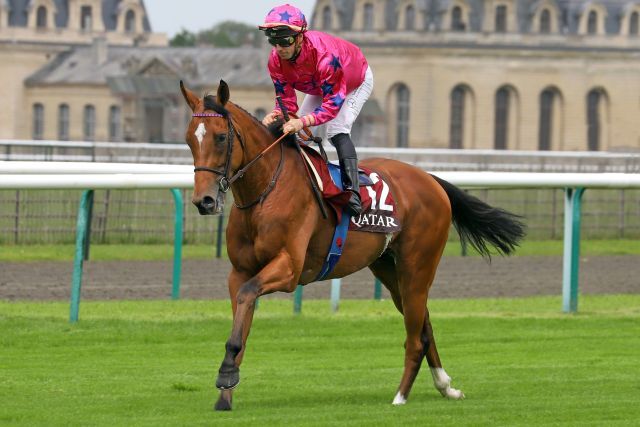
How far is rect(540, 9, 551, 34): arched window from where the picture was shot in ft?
310

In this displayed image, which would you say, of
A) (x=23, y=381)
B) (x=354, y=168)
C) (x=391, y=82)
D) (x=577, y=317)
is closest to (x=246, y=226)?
(x=354, y=168)

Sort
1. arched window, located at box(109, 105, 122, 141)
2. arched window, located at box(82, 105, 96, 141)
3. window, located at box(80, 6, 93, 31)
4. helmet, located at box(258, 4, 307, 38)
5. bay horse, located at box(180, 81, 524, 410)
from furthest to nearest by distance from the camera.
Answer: window, located at box(80, 6, 93, 31)
arched window, located at box(82, 105, 96, 141)
arched window, located at box(109, 105, 122, 141)
helmet, located at box(258, 4, 307, 38)
bay horse, located at box(180, 81, 524, 410)

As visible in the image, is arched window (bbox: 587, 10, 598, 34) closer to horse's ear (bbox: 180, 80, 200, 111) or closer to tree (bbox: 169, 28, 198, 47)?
tree (bbox: 169, 28, 198, 47)

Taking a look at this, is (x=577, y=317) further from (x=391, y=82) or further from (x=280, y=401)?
(x=391, y=82)

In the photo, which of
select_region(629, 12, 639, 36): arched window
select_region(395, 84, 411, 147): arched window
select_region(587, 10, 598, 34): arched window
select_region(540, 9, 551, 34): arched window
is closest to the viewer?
select_region(395, 84, 411, 147): arched window

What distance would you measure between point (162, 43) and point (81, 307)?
354 feet

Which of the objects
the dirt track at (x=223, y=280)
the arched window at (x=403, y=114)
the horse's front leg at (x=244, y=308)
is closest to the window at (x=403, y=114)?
the arched window at (x=403, y=114)

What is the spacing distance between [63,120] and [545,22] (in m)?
27.4

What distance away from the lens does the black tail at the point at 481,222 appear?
9891mm

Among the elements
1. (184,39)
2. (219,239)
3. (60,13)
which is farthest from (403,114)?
(219,239)

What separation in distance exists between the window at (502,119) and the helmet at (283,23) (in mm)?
85091

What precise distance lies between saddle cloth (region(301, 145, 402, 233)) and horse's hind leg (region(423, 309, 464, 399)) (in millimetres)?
561

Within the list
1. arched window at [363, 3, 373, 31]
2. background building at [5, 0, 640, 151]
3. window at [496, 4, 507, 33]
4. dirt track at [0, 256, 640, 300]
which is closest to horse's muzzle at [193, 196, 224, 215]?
dirt track at [0, 256, 640, 300]

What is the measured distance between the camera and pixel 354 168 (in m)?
8.85
